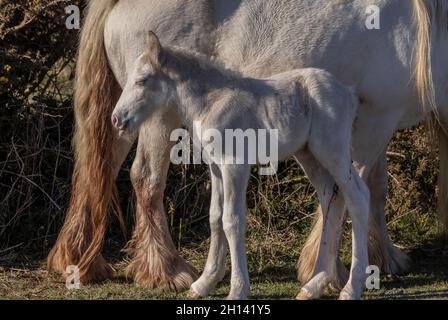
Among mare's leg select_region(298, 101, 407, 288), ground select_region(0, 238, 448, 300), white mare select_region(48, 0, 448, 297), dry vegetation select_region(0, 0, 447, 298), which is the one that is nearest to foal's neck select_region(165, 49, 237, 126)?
white mare select_region(48, 0, 448, 297)

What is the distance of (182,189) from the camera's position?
7480 millimetres

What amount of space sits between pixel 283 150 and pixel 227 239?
614mm

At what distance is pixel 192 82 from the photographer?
17.0 feet

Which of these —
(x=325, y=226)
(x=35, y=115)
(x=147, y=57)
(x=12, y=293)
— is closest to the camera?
(x=147, y=57)

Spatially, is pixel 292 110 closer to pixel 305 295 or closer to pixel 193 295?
pixel 305 295

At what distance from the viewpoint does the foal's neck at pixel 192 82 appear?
5156 mm

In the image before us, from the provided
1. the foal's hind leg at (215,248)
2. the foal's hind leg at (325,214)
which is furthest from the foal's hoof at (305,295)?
the foal's hind leg at (215,248)

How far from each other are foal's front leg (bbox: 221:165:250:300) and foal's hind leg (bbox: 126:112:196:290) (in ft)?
2.75

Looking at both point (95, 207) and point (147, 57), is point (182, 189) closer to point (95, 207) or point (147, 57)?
point (95, 207)

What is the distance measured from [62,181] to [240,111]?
8.73ft

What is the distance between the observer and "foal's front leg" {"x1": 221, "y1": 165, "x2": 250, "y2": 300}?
5094mm

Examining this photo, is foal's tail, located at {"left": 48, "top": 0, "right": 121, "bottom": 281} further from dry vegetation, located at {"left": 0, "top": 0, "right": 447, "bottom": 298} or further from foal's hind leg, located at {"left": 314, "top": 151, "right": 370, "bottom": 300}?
foal's hind leg, located at {"left": 314, "top": 151, "right": 370, "bottom": 300}

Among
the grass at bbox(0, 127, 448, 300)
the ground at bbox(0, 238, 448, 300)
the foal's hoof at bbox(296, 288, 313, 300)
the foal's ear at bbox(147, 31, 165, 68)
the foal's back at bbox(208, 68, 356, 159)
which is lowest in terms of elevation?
the ground at bbox(0, 238, 448, 300)
